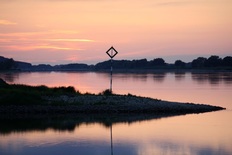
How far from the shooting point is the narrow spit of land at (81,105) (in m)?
19.5

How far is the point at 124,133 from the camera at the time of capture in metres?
14.0

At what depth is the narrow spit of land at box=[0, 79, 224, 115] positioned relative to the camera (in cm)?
1947

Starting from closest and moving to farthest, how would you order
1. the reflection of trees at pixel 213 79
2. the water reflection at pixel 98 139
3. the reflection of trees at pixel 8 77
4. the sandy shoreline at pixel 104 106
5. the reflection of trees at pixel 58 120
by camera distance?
the water reflection at pixel 98 139 < the reflection of trees at pixel 58 120 < the sandy shoreline at pixel 104 106 < the reflection of trees at pixel 8 77 < the reflection of trees at pixel 213 79

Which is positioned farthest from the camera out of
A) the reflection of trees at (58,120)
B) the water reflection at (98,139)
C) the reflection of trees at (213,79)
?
the reflection of trees at (213,79)

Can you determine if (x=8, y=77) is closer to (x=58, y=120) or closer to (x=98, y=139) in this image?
(x=58, y=120)

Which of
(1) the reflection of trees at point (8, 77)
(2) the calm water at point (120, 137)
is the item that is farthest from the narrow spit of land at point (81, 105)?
(1) the reflection of trees at point (8, 77)

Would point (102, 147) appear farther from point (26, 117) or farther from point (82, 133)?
point (26, 117)

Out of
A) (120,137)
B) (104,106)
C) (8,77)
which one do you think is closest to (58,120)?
(104,106)

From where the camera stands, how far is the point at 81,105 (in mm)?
20219

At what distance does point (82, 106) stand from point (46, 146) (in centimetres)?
864

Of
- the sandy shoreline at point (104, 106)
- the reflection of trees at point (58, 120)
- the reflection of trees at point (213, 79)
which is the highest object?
the reflection of trees at point (213, 79)

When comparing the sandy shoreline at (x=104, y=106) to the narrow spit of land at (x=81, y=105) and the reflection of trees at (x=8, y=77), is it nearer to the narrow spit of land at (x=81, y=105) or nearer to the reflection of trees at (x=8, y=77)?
the narrow spit of land at (x=81, y=105)

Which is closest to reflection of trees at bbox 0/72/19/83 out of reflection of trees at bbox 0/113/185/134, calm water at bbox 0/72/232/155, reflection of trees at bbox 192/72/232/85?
reflection of trees at bbox 192/72/232/85

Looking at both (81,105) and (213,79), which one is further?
(213,79)
